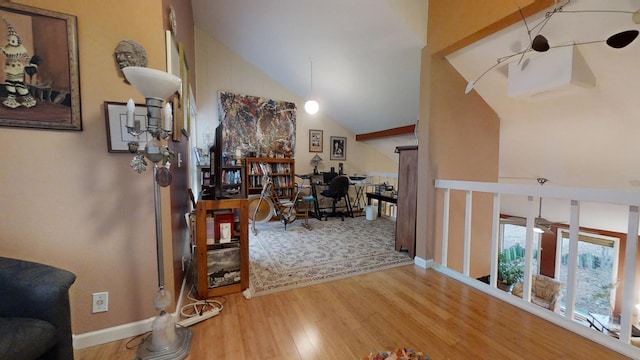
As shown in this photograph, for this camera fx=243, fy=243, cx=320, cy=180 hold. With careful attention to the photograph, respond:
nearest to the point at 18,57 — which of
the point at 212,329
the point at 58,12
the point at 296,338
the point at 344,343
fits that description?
the point at 58,12

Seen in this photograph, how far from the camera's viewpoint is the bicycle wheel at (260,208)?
160 inches

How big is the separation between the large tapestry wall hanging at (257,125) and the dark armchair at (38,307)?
3686mm

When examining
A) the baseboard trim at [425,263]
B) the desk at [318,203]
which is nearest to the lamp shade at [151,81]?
the baseboard trim at [425,263]

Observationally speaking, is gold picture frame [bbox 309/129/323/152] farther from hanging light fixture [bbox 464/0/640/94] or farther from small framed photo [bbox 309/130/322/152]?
hanging light fixture [bbox 464/0/640/94]

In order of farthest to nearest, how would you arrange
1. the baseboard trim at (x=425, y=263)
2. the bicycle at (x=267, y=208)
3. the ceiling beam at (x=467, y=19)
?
the bicycle at (x=267, y=208)
the baseboard trim at (x=425, y=263)
the ceiling beam at (x=467, y=19)

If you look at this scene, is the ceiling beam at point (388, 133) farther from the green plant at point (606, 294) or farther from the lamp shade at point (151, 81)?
the green plant at point (606, 294)

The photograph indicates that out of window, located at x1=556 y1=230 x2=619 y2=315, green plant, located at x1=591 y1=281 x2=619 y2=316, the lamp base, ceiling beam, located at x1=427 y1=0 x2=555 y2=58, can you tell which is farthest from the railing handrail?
green plant, located at x1=591 y1=281 x2=619 y2=316

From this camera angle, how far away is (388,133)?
16.9 feet

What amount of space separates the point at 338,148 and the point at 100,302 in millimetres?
5029

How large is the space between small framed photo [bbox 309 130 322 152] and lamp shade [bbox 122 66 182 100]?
4.39 m

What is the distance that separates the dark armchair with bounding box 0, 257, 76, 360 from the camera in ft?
3.19

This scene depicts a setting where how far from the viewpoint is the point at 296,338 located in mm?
1540

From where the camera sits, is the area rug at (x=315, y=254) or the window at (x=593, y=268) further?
the window at (x=593, y=268)

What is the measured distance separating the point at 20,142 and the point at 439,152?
10.4 feet
